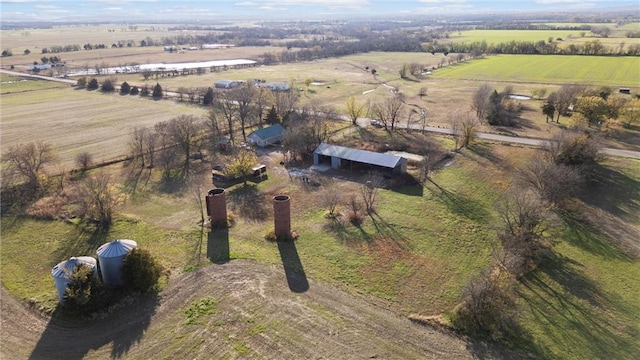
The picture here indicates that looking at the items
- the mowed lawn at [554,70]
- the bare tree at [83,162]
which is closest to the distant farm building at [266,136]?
the bare tree at [83,162]

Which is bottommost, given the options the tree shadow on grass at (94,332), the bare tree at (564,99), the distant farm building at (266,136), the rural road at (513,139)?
the tree shadow on grass at (94,332)

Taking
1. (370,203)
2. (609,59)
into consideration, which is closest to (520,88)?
(609,59)

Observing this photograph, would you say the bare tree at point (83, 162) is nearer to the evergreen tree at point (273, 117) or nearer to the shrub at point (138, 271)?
the evergreen tree at point (273, 117)

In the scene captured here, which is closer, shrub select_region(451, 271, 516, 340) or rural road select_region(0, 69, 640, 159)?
shrub select_region(451, 271, 516, 340)

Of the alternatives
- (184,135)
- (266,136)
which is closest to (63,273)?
(184,135)

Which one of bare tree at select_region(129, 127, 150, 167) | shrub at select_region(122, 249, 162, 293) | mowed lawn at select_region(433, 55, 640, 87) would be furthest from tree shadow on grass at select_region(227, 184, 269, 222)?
mowed lawn at select_region(433, 55, 640, 87)

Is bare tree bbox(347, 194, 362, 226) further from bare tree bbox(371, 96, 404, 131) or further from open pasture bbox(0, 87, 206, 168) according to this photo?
open pasture bbox(0, 87, 206, 168)

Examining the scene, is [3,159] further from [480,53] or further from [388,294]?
[480,53]
